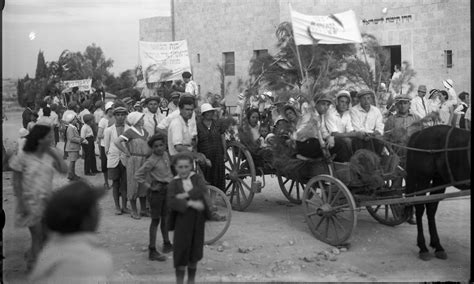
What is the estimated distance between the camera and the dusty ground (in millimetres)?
5848

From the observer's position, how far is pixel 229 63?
16828 mm

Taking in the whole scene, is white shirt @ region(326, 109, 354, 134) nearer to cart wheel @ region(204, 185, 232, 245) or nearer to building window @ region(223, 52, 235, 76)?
cart wheel @ region(204, 185, 232, 245)

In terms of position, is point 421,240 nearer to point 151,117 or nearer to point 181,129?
point 181,129

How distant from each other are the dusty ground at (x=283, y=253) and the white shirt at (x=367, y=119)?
1.22 metres

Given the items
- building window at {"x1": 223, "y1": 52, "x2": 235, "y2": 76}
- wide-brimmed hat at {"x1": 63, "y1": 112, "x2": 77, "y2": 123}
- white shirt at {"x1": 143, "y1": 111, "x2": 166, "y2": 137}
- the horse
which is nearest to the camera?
the horse

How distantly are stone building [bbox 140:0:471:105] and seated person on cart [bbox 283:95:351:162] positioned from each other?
6417mm

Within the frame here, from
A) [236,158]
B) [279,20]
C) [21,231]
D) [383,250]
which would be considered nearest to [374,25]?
[279,20]

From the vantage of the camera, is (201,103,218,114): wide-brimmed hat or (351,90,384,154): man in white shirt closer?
(351,90,384,154): man in white shirt

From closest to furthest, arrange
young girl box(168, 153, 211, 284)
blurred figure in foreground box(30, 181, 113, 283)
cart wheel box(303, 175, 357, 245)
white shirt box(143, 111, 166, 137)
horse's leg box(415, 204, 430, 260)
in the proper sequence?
blurred figure in foreground box(30, 181, 113, 283), young girl box(168, 153, 211, 284), horse's leg box(415, 204, 430, 260), cart wheel box(303, 175, 357, 245), white shirt box(143, 111, 166, 137)

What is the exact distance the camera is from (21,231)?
6.89 meters

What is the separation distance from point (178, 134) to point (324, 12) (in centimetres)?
1093

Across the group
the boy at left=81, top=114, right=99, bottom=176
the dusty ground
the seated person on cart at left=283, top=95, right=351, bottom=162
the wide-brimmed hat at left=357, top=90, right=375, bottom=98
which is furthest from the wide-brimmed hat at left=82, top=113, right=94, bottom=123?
the wide-brimmed hat at left=357, top=90, right=375, bottom=98

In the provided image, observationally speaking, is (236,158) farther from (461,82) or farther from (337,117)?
(461,82)

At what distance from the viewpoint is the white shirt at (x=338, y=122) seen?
276 inches
